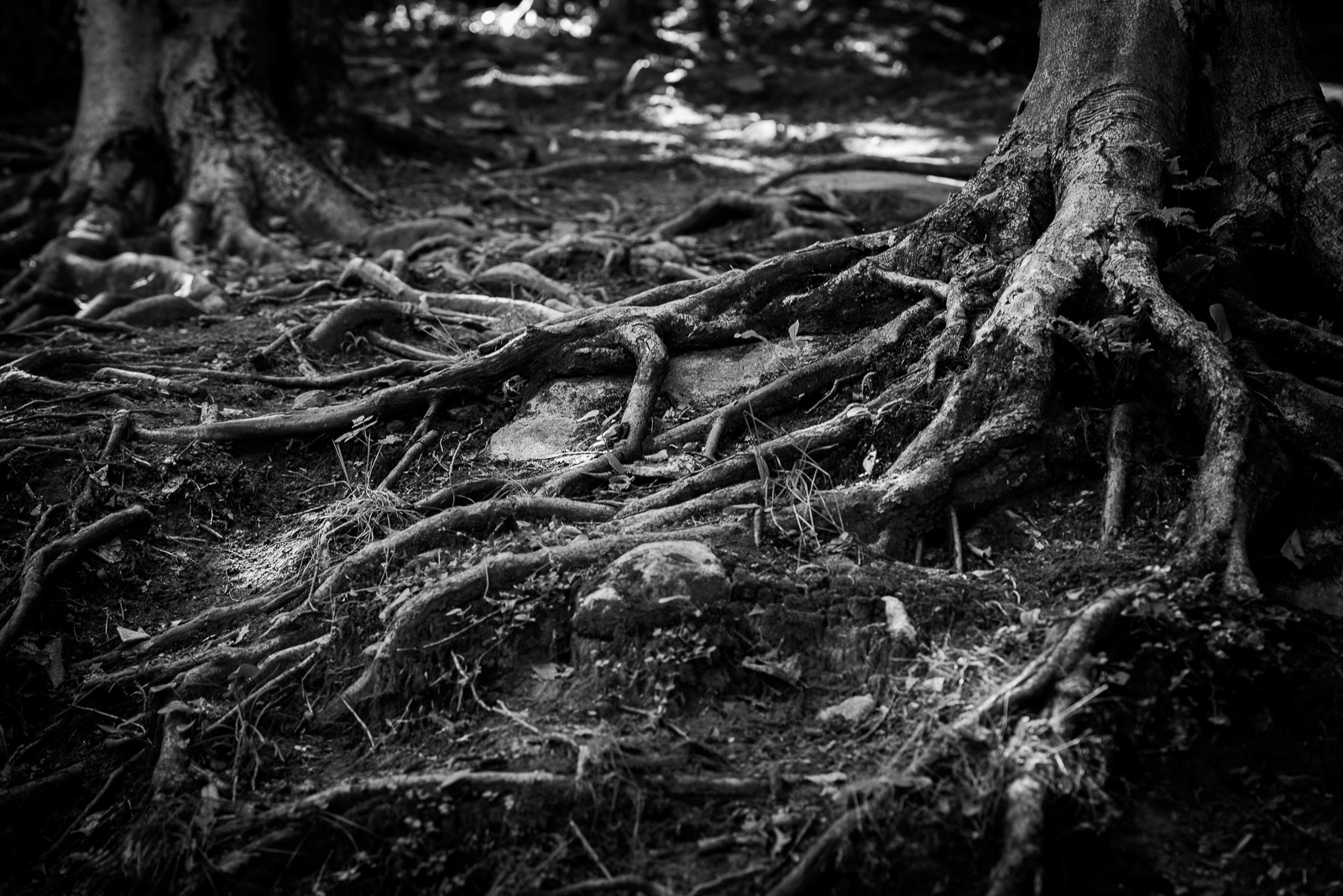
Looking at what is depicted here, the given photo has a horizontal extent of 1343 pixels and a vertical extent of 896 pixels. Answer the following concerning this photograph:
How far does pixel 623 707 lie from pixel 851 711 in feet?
2.37

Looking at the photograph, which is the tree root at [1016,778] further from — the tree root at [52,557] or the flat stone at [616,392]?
the tree root at [52,557]

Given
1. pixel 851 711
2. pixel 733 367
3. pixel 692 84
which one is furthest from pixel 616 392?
pixel 692 84

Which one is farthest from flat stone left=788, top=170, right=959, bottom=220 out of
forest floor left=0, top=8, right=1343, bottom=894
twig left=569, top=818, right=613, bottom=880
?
twig left=569, top=818, right=613, bottom=880

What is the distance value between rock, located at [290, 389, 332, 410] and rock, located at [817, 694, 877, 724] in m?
3.24

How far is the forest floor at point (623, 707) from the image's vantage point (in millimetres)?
3057

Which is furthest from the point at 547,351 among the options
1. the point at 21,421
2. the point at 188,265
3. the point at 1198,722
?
the point at 188,265

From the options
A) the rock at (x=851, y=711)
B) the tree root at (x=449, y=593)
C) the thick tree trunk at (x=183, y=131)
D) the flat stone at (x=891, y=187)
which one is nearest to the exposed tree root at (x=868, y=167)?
the flat stone at (x=891, y=187)

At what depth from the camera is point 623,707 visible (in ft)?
11.6

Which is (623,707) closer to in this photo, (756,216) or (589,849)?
(589,849)

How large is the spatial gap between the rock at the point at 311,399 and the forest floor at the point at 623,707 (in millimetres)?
282

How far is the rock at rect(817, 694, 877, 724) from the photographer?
135 inches

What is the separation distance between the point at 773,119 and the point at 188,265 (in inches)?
257

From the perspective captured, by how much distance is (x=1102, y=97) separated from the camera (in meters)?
4.69

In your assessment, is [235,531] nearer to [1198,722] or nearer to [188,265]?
[188,265]
